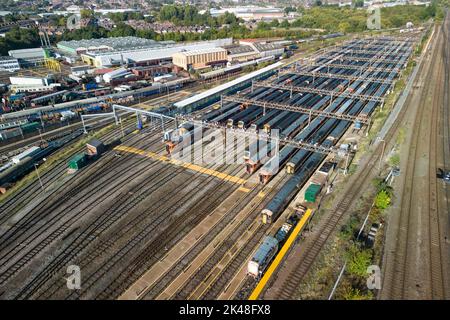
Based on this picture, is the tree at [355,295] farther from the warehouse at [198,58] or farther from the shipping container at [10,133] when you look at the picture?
the warehouse at [198,58]

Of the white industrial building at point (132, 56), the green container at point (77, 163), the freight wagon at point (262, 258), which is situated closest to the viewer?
the freight wagon at point (262, 258)

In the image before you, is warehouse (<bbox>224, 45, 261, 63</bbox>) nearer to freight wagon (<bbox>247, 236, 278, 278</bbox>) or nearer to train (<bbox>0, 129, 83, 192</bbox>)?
train (<bbox>0, 129, 83, 192</bbox>)

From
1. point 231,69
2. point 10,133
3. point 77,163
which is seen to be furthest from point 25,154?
point 231,69

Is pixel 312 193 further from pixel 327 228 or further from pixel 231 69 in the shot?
pixel 231 69

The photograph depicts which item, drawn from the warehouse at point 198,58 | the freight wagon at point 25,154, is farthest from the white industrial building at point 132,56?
the freight wagon at point 25,154

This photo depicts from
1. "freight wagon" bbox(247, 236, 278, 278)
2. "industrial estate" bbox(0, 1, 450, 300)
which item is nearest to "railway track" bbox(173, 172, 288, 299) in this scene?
"industrial estate" bbox(0, 1, 450, 300)
